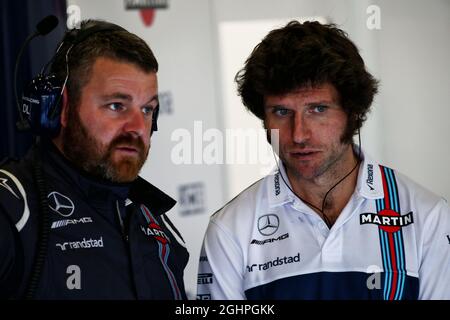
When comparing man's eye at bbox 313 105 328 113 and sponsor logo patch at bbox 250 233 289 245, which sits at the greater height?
man's eye at bbox 313 105 328 113

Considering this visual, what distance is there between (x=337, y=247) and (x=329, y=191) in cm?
14

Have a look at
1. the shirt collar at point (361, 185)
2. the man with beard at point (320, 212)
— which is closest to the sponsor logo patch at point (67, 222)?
the man with beard at point (320, 212)

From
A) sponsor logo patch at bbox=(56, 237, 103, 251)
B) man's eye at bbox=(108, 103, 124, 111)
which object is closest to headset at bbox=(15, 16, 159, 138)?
man's eye at bbox=(108, 103, 124, 111)

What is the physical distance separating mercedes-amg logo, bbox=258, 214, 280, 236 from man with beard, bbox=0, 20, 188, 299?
197mm

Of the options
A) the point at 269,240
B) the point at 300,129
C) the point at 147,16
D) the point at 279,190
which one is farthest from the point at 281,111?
the point at 147,16

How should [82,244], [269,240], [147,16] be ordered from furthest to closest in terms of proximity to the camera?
1. [147,16]
2. [269,240]
3. [82,244]

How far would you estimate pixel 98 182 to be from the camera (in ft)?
4.25

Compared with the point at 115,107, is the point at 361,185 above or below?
below

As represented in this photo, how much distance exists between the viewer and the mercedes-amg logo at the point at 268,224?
1458 millimetres

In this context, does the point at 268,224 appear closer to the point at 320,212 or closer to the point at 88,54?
the point at 320,212

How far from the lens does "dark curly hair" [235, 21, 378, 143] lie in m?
1.46

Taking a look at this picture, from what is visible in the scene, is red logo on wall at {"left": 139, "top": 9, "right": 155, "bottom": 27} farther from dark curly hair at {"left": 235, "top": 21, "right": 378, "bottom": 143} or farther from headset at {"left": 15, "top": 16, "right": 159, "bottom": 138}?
headset at {"left": 15, "top": 16, "right": 159, "bottom": 138}

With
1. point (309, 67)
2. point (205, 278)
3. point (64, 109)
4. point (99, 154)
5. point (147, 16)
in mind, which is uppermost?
point (147, 16)
